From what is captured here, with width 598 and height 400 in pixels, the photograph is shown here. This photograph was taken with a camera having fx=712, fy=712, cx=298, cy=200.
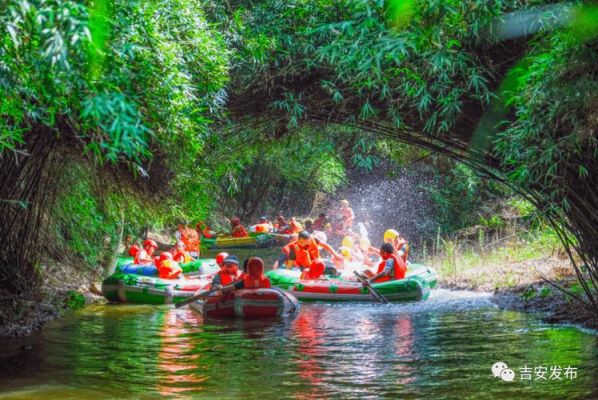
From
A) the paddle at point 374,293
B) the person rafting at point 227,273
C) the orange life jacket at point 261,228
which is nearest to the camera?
the person rafting at point 227,273

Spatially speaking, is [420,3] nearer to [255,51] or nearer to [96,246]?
[255,51]

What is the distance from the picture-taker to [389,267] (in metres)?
10.7

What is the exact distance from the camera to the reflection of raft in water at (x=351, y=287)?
10.4m

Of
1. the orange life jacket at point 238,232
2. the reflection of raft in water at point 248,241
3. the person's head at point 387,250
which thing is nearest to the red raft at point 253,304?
the person's head at point 387,250

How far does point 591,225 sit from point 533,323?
7.43ft

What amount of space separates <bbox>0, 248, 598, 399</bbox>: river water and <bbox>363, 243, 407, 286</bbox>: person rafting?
104 centimetres

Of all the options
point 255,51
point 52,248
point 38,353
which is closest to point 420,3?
point 255,51

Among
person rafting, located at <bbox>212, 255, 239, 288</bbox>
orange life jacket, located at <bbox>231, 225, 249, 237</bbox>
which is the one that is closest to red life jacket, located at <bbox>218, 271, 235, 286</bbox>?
person rafting, located at <bbox>212, 255, 239, 288</bbox>

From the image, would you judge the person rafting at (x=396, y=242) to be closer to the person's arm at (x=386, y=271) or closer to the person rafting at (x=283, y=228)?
the person's arm at (x=386, y=271)

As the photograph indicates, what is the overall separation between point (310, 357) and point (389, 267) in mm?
4338

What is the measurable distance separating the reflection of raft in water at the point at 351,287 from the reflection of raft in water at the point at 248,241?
7.72 meters

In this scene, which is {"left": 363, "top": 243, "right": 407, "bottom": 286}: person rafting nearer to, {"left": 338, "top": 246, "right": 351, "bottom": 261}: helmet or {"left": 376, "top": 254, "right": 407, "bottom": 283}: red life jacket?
{"left": 376, "top": 254, "right": 407, "bottom": 283}: red life jacket

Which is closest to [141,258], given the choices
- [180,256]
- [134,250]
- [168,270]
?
[134,250]

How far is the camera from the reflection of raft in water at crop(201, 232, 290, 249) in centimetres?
1947
